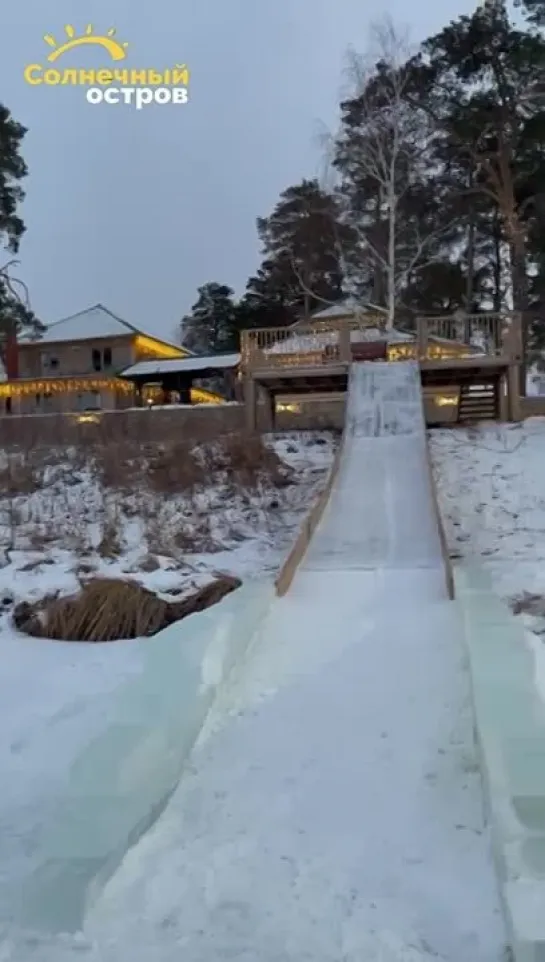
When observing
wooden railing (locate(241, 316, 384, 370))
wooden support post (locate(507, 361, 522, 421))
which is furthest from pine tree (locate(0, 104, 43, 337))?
wooden support post (locate(507, 361, 522, 421))

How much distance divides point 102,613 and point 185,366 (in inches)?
954

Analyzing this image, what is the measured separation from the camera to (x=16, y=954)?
2.31m

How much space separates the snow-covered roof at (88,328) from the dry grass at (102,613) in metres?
26.6

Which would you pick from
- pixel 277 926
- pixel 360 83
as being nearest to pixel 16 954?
pixel 277 926

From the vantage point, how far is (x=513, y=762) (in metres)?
3.21

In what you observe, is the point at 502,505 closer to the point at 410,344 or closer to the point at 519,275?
the point at 410,344

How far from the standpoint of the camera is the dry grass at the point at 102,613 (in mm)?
6047

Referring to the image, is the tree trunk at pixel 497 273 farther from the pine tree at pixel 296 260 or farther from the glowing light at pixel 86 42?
the glowing light at pixel 86 42

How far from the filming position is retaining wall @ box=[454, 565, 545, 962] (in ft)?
7.56

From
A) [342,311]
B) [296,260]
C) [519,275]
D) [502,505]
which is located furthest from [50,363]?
[502,505]

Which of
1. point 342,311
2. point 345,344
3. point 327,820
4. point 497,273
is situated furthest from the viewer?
point 497,273

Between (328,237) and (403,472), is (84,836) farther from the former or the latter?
(328,237)

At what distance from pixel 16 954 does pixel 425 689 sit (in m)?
2.58

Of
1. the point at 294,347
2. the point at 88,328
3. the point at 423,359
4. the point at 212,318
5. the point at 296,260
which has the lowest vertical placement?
the point at 423,359
